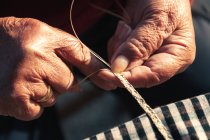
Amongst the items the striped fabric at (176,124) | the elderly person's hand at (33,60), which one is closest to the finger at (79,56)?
the elderly person's hand at (33,60)

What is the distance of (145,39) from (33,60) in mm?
224

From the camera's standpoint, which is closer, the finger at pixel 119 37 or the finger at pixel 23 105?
the finger at pixel 23 105

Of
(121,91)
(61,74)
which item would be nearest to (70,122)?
(121,91)

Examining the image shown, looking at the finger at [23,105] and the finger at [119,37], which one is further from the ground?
the finger at [119,37]

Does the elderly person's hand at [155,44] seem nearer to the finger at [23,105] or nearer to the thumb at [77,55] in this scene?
the thumb at [77,55]

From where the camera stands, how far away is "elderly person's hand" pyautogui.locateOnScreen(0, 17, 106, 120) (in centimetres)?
75

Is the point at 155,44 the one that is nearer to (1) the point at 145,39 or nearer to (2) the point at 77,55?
(1) the point at 145,39

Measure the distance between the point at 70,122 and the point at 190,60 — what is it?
332mm

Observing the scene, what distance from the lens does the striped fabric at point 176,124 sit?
827 millimetres

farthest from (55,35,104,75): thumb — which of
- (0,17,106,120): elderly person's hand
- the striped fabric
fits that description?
the striped fabric

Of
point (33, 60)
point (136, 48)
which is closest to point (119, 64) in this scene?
point (136, 48)

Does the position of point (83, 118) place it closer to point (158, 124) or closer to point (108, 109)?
point (108, 109)

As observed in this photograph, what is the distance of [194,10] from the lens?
1165mm

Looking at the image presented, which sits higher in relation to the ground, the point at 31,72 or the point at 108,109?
the point at 31,72
